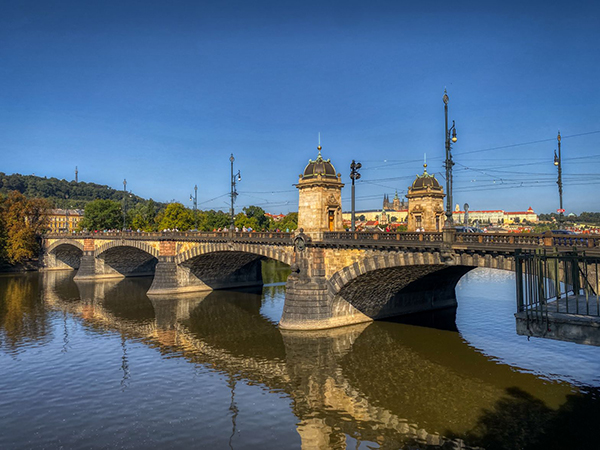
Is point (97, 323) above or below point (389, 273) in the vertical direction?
below

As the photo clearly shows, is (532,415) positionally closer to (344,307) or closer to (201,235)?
(344,307)

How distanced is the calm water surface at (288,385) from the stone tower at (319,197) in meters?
8.23

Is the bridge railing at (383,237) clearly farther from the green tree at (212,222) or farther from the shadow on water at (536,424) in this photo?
the green tree at (212,222)

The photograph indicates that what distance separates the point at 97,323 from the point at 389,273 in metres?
24.4

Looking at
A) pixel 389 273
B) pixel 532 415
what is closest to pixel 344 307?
pixel 389 273

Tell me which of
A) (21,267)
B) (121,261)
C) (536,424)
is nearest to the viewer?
(536,424)

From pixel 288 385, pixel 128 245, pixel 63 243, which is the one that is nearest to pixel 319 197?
pixel 288 385

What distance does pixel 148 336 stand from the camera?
105 ft

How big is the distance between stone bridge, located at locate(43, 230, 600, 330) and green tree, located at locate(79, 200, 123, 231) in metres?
46.3

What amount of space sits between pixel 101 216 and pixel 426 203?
78.3m

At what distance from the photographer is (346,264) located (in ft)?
100

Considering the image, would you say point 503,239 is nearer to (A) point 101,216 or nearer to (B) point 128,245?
(B) point 128,245

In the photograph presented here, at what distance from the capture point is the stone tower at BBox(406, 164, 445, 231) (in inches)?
1531

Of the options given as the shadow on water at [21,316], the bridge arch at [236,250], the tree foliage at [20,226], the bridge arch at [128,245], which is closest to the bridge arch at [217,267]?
the bridge arch at [236,250]
